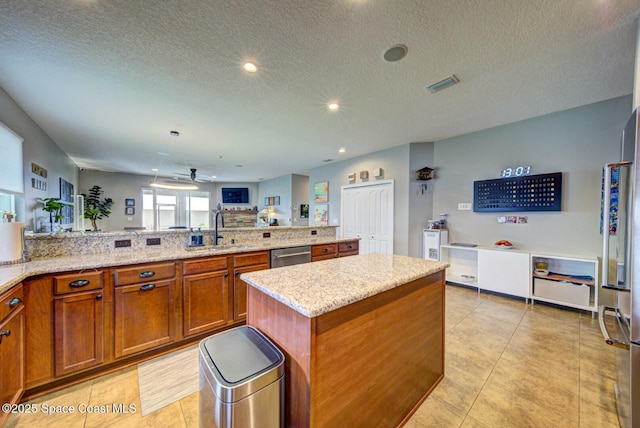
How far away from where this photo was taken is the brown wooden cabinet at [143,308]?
1906 mm

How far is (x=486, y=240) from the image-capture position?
3.97m

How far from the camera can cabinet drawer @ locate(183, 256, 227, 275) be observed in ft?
7.25

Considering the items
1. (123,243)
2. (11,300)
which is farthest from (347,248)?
(11,300)

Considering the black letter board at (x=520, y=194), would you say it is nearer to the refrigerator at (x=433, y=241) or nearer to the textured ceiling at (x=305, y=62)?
the refrigerator at (x=433, y=241)

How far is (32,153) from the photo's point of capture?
11.1 feet

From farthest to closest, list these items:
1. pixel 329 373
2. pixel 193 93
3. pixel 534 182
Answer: pixel 534 182 → pixel 193 93 → pixel 329 373

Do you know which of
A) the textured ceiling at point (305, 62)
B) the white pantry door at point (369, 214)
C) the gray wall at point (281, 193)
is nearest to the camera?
the textured ceiling at point (305, 62)

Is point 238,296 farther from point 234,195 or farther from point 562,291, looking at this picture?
point 234,195

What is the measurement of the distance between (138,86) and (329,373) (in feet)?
10.7

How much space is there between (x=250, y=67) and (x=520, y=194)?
4.10m

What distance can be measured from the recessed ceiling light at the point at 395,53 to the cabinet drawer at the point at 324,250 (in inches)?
90.4

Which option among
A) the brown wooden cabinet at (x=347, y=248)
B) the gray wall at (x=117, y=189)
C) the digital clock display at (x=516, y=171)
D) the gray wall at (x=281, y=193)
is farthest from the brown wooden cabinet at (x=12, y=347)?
the gray wall at (x=117, y=189)

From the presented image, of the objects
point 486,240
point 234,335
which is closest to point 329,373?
point 234,335

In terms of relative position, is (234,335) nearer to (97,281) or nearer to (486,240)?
(97,281)
